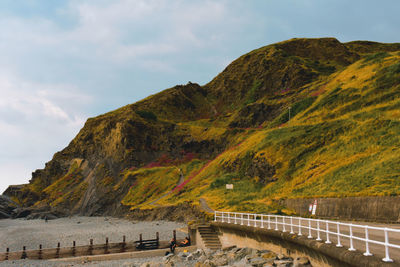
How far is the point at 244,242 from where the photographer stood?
26.1m

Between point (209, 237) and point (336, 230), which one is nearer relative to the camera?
point (336, 230)

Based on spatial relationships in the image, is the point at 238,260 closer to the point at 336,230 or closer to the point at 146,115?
the point at 336,230

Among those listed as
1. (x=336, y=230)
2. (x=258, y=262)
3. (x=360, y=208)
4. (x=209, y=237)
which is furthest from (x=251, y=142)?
(x=258, y=262)

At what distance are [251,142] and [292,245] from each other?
61.0 meters

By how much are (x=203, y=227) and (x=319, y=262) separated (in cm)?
2018

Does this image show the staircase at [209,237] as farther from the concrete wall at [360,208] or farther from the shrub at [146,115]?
the shrub at [146,115]

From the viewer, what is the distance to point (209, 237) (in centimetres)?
3281

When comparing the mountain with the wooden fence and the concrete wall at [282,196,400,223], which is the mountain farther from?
the wooden fence

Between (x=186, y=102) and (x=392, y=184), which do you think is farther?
(x=186, y=102)

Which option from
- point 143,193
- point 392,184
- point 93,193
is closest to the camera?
point 392,184

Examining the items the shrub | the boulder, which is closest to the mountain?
the shrub

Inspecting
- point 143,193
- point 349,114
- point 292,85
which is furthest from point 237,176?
point 292,85

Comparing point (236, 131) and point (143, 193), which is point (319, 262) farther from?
point (236, 131)

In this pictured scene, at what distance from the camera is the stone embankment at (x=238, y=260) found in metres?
17.0
